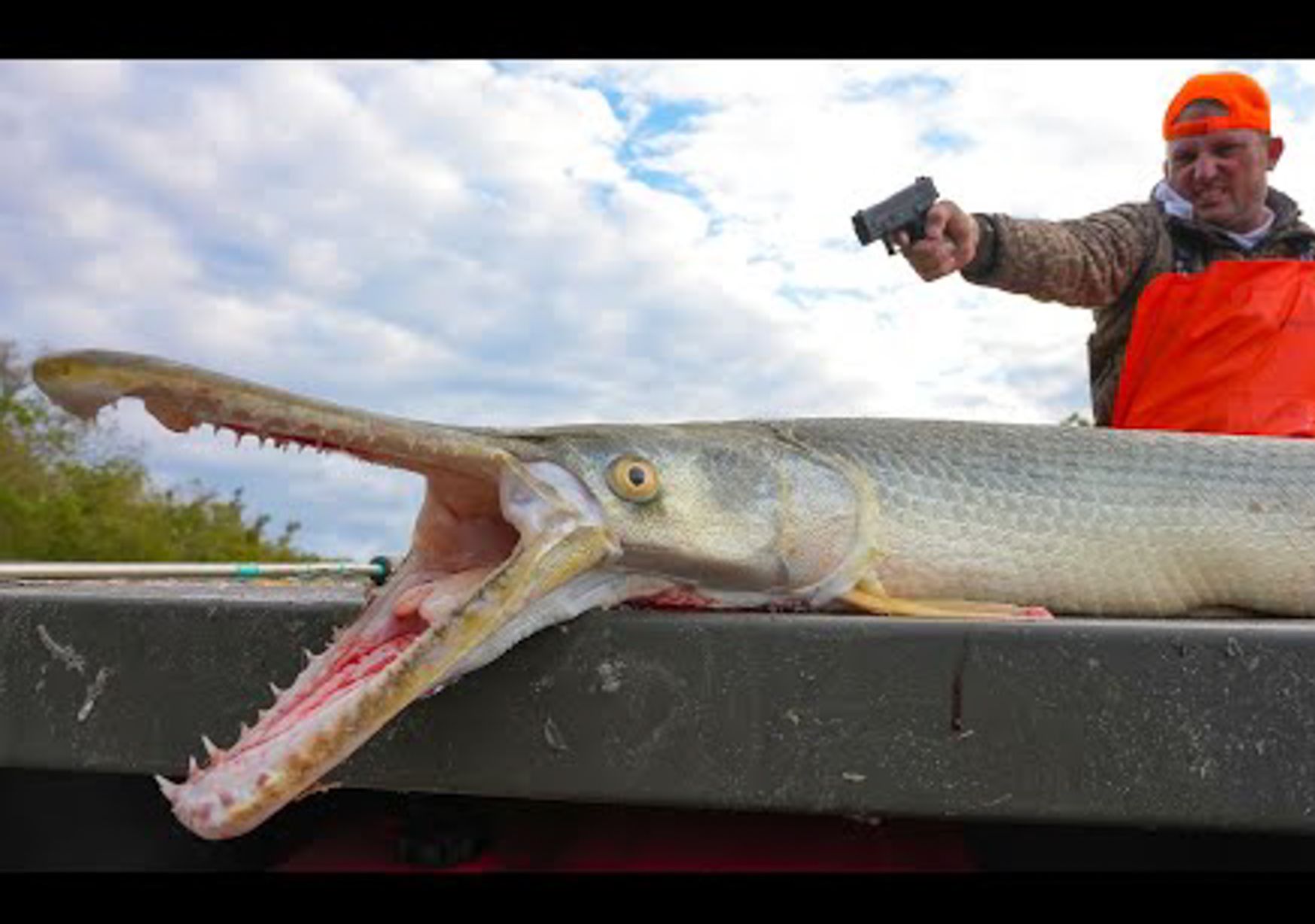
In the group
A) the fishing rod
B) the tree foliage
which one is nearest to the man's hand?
the fishing rod

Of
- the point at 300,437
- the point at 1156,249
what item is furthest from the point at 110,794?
the point at 1156,249

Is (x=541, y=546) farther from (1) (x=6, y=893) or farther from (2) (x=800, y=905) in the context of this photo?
(1) (x=6, y=893)

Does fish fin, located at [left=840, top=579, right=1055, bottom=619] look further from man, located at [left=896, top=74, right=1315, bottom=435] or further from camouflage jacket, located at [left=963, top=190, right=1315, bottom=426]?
camouflage jacket, located at [left=963, top=190, right=1315, bottom=426]

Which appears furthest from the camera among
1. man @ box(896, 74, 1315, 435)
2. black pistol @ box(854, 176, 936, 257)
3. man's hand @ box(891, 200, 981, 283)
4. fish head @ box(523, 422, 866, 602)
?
man @ box(896, 74, 1315, 435)

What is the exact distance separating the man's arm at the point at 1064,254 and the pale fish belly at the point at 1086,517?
5.90ft

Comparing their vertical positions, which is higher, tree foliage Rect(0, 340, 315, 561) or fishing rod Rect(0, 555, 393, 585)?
fishing rod Rect(0, 555, 393, 585)

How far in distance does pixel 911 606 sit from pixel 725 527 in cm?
34

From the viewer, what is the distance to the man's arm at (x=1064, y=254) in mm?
4820

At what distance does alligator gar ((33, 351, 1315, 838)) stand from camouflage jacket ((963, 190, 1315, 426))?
A: 1.90m

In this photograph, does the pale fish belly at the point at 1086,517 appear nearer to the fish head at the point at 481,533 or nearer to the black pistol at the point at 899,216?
the fish head at the point at 481,533

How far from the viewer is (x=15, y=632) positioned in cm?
185

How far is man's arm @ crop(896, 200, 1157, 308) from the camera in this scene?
4820 mm

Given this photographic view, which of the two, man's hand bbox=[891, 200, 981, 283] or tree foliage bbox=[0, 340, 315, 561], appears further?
tree foliage bbox=[0, 340, 315, 561]

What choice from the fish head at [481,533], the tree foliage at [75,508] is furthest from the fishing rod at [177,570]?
the tree foliage at [75,508]
